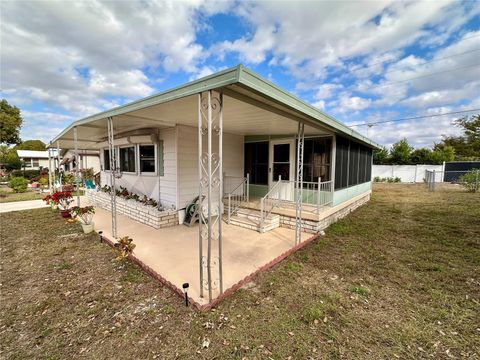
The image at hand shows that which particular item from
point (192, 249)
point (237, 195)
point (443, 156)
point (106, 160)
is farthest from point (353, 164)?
point (443, 156)

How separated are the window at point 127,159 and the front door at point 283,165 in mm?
4666

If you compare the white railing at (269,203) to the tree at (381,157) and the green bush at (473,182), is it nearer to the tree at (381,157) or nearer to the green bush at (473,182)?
the green bush at (473,182)

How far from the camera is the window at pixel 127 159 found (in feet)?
23.1

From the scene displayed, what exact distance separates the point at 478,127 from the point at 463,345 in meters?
12.4

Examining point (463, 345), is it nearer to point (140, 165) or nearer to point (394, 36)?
point (140, 165)

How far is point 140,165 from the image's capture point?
670 cm

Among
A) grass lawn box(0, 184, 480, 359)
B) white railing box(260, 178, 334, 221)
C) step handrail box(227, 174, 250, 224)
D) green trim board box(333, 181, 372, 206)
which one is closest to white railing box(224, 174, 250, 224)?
step handrail box(227, 174, 250, 224)

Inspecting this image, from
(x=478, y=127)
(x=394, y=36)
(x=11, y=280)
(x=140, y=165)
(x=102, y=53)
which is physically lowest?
(x=11, y=280)

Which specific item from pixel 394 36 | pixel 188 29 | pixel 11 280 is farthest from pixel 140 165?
pixel 394 36

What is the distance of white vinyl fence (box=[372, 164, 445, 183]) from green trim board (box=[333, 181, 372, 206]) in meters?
14.1

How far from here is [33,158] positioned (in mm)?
24125

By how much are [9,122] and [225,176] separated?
34023 millimetres

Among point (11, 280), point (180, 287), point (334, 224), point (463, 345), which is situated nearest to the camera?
point (463, 345)

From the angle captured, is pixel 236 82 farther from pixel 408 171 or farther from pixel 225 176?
pixel 408 171
